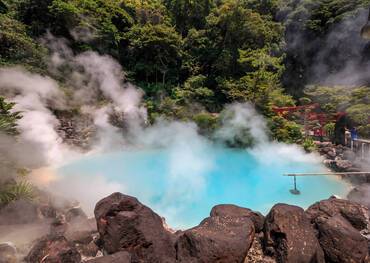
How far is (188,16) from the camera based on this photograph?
23.1m

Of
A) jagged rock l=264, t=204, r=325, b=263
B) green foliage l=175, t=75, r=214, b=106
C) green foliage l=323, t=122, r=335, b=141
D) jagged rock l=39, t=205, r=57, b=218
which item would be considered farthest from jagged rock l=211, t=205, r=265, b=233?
green foliage l=175, t=75, r=214, b=106

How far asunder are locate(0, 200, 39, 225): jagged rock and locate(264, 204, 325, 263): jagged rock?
578 centimetres

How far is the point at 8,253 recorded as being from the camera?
5.18 metres

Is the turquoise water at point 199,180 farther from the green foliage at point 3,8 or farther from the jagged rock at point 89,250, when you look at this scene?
the green foliage at point 3,8

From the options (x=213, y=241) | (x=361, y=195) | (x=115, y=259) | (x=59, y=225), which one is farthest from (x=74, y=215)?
(x=361, y=195)

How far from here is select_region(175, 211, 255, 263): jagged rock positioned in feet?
14.4

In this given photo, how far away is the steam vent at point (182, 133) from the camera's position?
503 cm

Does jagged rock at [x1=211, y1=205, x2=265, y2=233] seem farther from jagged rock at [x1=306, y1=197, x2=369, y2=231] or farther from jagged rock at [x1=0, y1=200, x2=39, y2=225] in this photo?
jagged rock at [x1=0, y1=200, x2=39, y2=225]

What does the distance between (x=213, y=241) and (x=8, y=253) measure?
3.99m

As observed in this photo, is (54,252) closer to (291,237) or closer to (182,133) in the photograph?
(291,237)

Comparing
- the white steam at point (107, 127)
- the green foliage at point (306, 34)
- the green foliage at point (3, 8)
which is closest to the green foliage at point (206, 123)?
the white steam at point (107, 127)

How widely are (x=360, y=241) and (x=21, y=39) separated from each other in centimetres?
1652

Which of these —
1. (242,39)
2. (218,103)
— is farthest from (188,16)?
(218,103)

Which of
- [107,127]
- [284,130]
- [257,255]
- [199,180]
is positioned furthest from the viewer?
[107,127]
